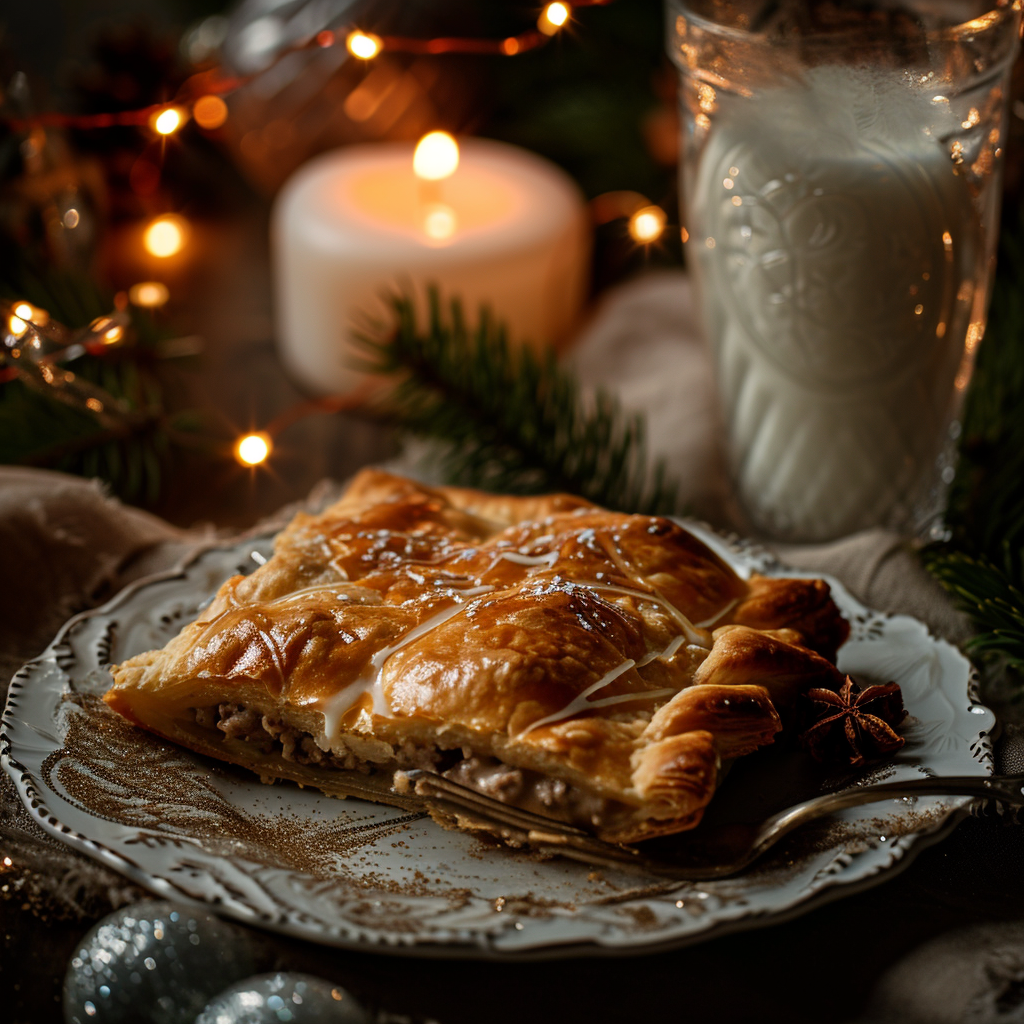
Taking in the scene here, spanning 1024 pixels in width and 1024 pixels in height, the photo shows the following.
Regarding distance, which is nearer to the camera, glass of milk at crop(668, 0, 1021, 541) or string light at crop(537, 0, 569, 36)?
glass of milk at crop(668, 0, 1021, 541)

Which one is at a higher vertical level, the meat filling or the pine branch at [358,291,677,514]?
the pine branch at [358,291,677,514]

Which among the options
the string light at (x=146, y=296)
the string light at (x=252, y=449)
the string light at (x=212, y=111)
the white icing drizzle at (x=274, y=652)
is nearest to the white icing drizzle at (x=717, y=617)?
the white icing drizzle at (x=274, y=652)

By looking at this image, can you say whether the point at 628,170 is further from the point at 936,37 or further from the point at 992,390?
the point at 936,37

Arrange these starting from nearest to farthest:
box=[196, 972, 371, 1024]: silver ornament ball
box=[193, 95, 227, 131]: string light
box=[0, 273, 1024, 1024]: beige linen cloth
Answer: box=[196, 972, 371, 1024]: silver ornament ball → box=[0, 273, 1024, 1024]: beige linen cloth → box=[193, 95, 227, 131]: string light

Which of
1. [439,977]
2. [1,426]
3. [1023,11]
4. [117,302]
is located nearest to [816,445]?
[1023,11]

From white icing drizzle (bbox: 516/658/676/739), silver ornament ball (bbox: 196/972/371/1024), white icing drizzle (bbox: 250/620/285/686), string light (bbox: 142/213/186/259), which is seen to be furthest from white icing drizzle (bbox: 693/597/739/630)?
string light (bbox: 142/213/186/259)

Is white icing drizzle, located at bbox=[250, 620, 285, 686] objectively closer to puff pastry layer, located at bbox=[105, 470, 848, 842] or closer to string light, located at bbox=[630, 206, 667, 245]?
puff pastry layer, located at bbox=[105, 470, 848, 842]
